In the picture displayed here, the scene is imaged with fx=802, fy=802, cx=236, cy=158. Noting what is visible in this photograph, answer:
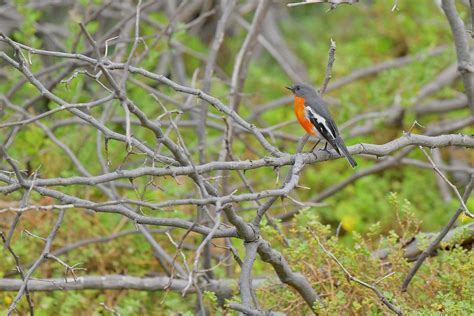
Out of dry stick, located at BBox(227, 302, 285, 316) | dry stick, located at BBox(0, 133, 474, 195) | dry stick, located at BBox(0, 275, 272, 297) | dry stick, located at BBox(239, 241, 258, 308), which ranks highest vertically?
dry stick, located at BBox(0, 133, 474, 195)

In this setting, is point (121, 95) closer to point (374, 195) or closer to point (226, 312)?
point (226, 312)

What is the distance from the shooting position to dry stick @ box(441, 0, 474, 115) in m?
4.93

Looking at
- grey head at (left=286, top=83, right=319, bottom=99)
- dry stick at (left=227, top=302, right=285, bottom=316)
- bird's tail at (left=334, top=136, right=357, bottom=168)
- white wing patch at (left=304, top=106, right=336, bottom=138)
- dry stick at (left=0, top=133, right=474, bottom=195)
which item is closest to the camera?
dry stick at (left=0, top=133, right=474, bottom=195)

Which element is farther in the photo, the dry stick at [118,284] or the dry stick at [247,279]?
the dry stick at [118,284]

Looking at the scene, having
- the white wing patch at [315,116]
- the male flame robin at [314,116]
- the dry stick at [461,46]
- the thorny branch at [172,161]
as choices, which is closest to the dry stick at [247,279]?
the thorny branch at [172,161]

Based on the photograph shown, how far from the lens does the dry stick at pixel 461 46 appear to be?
4.93m

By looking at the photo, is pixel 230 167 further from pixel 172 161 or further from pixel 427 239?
pixel 427 239

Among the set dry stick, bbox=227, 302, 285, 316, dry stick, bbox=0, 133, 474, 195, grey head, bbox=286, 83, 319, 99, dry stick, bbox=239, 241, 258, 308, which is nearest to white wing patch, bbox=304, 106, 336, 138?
grey head, bbox=286, 83, 319, 99

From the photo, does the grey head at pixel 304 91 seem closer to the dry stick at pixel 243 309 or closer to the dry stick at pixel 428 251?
the dry stick at pixel 428 251

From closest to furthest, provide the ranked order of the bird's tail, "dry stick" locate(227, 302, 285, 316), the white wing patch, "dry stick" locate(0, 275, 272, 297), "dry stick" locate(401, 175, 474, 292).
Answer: "dry stick" locate(227, 302, 285, 316) < the bird's tail < "dry stick" locate(401, 175, 474, 292) < "dry stick" locate(0, 275, 272, 297) < the white wing patch

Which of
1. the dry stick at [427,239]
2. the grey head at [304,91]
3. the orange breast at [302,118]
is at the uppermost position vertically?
the grey head at [304,91]

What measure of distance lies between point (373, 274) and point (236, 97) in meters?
2.48

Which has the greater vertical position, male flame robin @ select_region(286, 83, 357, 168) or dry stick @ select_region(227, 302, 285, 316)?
male flame robin @ select_region(286, 83, 357, 168)

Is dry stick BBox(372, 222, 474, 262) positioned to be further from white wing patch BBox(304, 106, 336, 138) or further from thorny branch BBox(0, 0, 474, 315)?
white wing patch BBox(304, 106, 336, 138)
